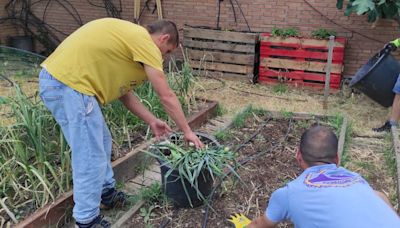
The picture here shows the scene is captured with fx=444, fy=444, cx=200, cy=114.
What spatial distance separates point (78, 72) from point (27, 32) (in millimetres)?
7507

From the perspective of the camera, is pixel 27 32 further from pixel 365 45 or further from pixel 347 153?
pixel 347 153

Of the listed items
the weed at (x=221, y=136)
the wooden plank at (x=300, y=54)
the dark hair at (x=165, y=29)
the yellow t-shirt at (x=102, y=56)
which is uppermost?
the dark hair at (x=165, y=29)

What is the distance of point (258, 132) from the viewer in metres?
5.10

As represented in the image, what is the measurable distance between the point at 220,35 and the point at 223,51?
0.91 feet

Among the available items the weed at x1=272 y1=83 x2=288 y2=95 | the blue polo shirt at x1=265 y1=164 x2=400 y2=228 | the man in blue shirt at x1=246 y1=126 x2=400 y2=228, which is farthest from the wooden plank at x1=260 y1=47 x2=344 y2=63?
the blue polo shirt at x1=265 y1=164 x2=400 y2=228

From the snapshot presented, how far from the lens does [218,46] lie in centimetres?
758

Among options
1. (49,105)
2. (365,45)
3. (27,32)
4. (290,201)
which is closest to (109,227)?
(49,105)

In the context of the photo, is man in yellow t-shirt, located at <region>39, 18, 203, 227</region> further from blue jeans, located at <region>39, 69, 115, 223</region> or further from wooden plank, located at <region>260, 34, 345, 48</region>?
wooden plank, located at <region>260, 34, 345, 48</region>

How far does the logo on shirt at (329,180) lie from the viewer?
2.02 m

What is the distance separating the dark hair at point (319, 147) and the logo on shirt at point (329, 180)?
95 millimetres

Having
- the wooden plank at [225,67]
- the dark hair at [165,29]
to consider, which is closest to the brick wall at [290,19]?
the wooden plank at [225,67]

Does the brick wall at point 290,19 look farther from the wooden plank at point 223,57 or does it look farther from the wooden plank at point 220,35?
the wooden plank at point 223,57

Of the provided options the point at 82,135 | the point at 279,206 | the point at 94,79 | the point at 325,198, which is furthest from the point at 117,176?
the point at 325,198

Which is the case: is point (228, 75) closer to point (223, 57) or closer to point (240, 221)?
point (223, 57)
